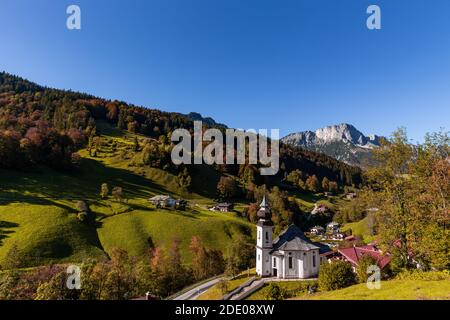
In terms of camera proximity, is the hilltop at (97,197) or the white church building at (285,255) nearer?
Answer: the white church building at (285,255)

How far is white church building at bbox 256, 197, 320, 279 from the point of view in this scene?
207 ft

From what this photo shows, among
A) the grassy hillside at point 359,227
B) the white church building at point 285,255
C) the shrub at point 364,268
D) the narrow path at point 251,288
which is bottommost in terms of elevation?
the grassy hillside at point 359,227

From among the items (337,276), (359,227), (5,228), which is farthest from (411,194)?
(359,227)

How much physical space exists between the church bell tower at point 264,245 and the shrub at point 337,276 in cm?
2057

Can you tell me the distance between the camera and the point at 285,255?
209 ft

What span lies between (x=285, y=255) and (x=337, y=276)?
62.6ft

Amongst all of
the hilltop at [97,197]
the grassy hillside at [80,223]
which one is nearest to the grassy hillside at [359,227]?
the hilltop at [97,197]

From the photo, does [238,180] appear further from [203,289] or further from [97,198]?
[203,289]

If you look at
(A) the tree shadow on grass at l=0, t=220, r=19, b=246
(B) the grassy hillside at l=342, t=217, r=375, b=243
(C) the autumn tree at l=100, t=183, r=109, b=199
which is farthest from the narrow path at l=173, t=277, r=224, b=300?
(B) the grassy hillside at l=342, t=217, r=375, b=243

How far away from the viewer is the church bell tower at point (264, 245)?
6531 cm

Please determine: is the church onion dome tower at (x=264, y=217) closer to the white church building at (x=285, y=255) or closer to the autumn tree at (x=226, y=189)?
the white church building at (x=285, y=255)

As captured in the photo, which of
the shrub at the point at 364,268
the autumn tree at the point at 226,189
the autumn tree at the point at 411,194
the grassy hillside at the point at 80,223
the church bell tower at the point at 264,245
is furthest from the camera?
the autumn tree at the point at 226,189
